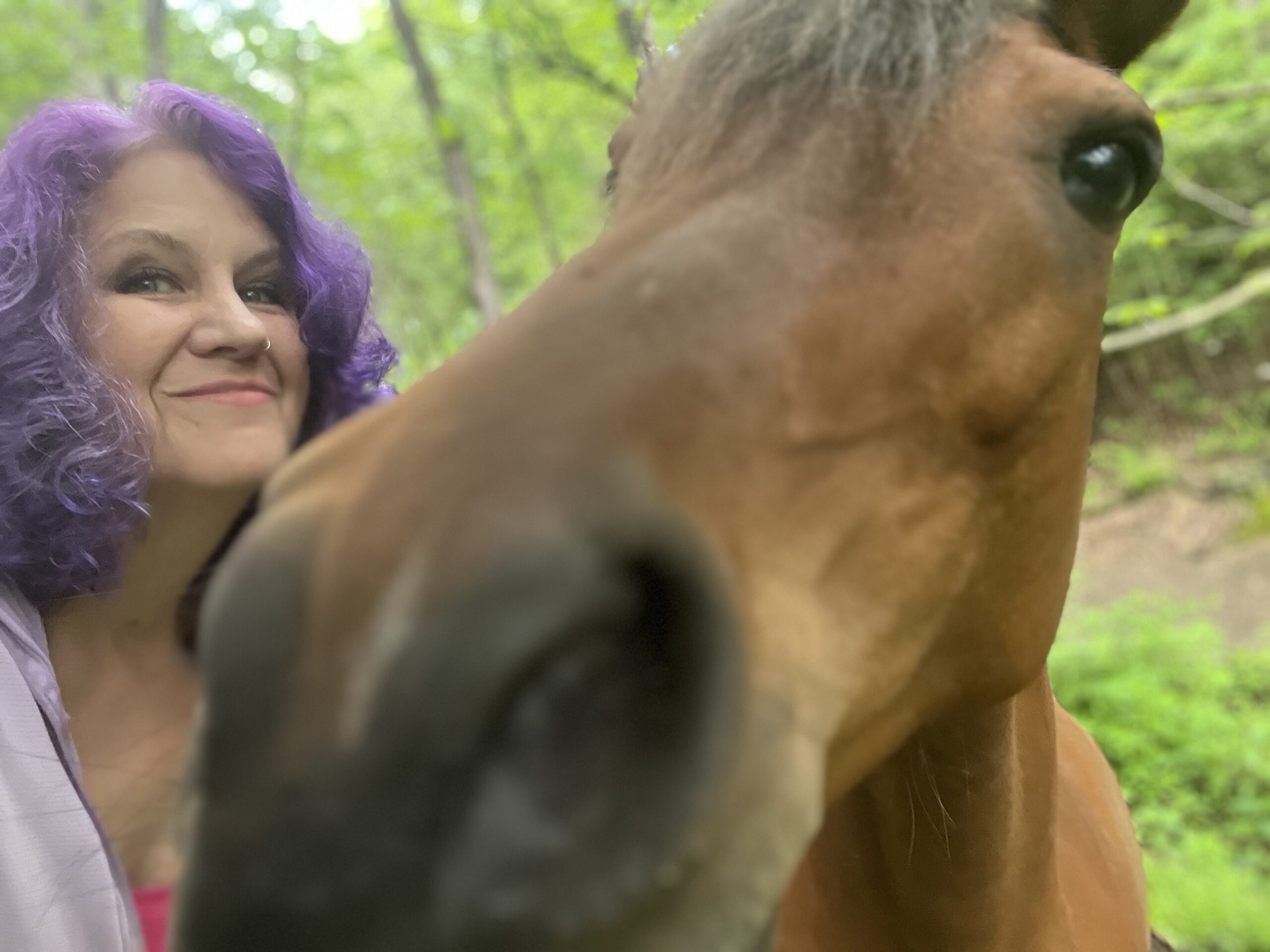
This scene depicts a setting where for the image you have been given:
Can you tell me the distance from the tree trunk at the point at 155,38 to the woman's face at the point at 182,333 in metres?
4.71

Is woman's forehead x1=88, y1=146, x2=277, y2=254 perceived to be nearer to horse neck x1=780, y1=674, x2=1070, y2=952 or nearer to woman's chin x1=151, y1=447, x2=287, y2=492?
woman's chin x1=151, y1=447, x2=287, y2=492

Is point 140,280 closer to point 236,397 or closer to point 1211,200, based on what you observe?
point 236,397

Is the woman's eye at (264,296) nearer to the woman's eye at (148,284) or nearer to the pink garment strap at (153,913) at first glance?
the woman's eye at (148,284)

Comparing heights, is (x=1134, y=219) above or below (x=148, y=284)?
below

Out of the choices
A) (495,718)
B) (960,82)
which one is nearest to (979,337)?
(960,82)

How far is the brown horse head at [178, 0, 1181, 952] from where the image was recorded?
23.7 inches

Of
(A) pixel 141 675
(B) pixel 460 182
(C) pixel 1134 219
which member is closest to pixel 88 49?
(B) pixel 460 182

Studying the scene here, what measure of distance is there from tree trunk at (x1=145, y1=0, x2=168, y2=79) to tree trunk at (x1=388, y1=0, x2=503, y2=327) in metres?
1.47

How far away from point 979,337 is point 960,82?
34cm

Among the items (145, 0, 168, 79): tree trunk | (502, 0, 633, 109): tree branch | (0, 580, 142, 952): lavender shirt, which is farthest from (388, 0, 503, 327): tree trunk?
(0, 580, 142, 952): lavender shirt

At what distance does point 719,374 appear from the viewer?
0.79 metres

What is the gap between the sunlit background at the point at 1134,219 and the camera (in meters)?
Result: 4.95

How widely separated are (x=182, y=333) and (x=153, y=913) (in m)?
1.10

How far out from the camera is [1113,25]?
1460mm
